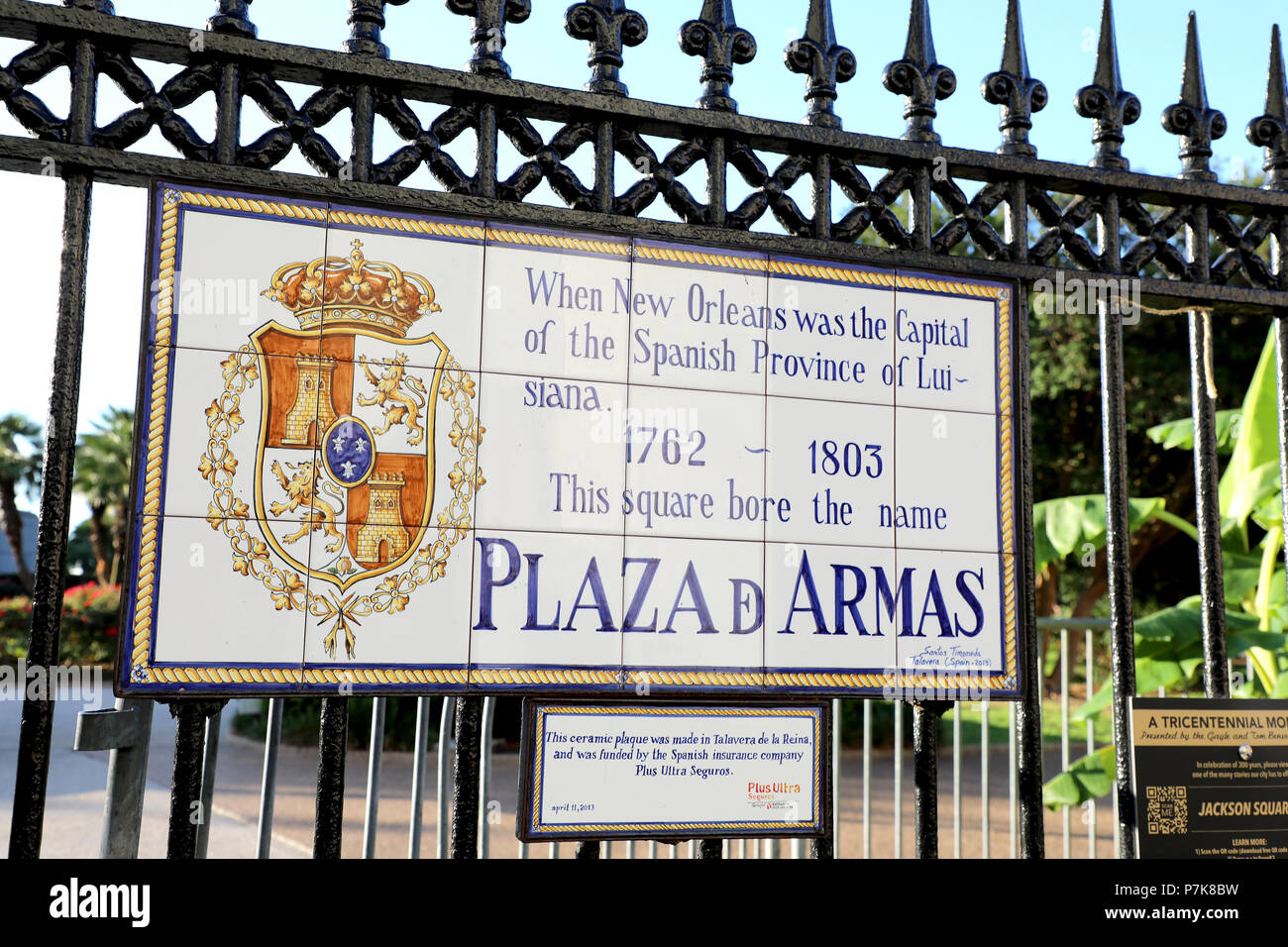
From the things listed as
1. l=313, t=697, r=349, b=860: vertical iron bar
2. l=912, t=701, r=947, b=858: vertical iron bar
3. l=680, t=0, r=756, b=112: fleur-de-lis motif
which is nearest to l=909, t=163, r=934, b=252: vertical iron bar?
l=680, t=0, r=756, b=112: fleur-de-lis motif

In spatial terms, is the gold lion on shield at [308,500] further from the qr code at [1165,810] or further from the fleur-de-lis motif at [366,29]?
the qr code at [1165,810]

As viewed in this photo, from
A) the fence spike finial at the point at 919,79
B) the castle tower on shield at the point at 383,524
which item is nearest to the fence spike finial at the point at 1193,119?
the fence spike finial at the point at 919,79

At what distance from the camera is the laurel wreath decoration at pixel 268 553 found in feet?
8.44

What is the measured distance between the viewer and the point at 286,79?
2715 mm

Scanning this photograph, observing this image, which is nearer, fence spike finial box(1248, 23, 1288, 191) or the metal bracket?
the metal bracket

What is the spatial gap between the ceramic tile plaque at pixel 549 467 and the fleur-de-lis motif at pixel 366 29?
45cm

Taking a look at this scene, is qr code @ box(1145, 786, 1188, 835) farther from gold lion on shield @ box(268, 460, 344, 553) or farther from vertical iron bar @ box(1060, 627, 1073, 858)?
gold lion on shield @ box(268, 460, 344, 553)

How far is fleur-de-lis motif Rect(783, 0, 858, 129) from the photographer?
120 inches

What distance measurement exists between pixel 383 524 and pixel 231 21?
1414 millimetres

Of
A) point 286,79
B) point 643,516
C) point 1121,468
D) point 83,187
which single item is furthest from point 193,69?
point 1121,468

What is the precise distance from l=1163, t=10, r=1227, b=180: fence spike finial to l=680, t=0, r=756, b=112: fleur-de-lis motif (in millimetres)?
1565
